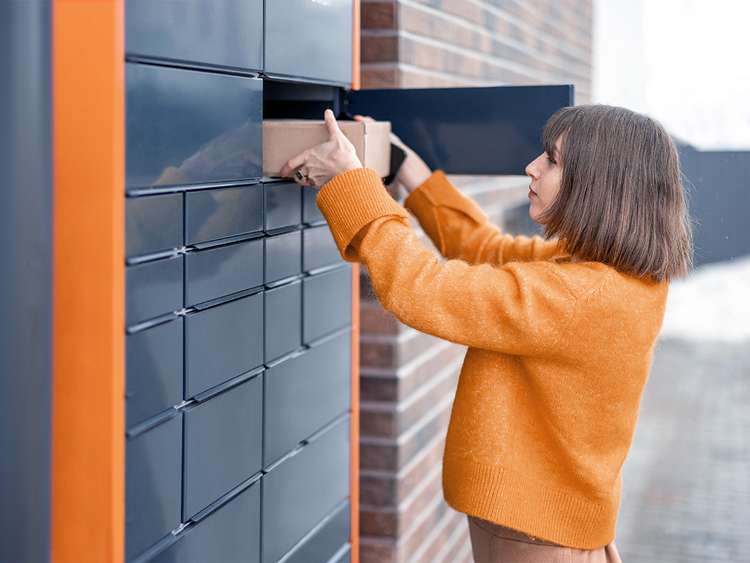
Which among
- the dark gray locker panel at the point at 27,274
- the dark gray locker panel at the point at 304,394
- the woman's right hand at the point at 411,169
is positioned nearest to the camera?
the dark gray locker panel at the point at 27,274

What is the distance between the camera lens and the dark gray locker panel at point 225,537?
5.27ft

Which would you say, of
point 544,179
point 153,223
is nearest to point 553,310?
point 544,179

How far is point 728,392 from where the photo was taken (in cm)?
750

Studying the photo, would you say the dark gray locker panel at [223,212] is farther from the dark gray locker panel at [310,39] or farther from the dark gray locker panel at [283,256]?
the dark gray locker panel at [310,39]

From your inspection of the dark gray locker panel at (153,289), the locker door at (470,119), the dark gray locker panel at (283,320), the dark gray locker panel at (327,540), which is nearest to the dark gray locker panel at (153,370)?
the dark gray locker panel at (153,289)

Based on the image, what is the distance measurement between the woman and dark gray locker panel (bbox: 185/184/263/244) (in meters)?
0.10

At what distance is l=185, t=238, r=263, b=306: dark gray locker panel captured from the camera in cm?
158

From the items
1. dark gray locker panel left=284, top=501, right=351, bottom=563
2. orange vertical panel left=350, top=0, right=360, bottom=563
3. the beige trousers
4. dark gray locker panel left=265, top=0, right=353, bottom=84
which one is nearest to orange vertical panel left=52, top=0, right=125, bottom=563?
dark gray locker panel left=265, top=0, right=353, bottom=84

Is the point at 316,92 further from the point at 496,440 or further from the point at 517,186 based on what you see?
the point at 517,186

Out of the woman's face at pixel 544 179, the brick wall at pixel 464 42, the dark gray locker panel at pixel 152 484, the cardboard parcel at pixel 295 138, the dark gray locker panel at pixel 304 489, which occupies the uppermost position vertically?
the brick wall at pixel 464 42

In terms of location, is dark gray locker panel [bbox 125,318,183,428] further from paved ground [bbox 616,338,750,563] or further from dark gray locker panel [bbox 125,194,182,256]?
paved ground [bbox 616,338,750,563]

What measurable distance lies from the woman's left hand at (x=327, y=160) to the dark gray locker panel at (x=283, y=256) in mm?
129

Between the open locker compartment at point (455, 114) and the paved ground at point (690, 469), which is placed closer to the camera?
the open locker compartment at point (455, 114)

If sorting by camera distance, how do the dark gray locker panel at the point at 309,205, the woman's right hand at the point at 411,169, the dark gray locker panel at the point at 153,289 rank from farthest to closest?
1. the woman's right hand at the point at 411,169
2. the dark gray locker panel at the point at 309,205
3. the dark gray locker panel at the point at 153,289
